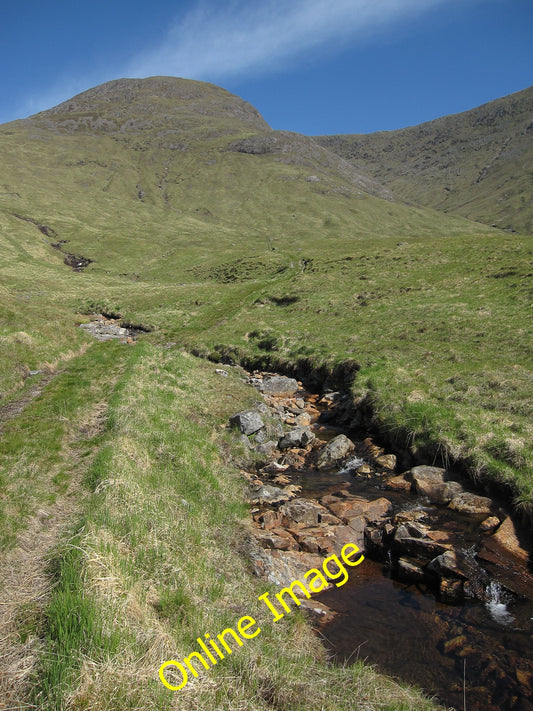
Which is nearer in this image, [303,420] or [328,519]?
[328,519]

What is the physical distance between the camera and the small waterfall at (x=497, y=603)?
890cm

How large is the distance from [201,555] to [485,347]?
2343 centimetres

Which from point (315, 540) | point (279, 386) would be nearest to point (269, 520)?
point (315, 540)

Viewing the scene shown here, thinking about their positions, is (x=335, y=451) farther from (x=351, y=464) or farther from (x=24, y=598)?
(x=24, y=598)

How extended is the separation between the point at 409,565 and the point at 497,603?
83.1 inches

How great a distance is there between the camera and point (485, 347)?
2508cm

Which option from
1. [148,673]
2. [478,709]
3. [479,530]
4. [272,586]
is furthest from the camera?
[479,530]

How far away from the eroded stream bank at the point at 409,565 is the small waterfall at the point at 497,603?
25mm

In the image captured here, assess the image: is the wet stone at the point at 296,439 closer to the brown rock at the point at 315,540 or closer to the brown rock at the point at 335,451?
the brown rock at the point at 335,451

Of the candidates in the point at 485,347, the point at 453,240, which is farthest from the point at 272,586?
the point at 453,240

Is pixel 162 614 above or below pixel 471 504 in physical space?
above

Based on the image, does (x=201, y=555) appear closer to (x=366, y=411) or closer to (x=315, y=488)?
(x=315, y=488)

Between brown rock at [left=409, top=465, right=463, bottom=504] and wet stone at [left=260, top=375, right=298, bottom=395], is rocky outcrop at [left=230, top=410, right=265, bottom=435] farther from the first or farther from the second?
brown rock at [left=409, top=465, right=463, bottom=504]

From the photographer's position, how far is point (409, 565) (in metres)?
10.6
